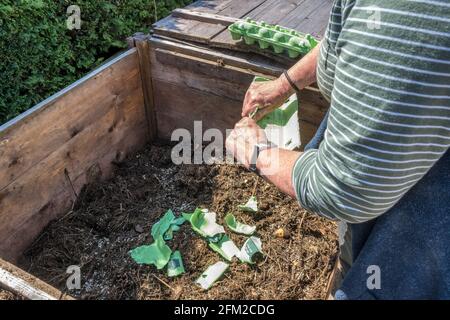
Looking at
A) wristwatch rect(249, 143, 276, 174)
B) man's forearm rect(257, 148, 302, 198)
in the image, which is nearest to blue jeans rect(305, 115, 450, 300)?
man's forearm rect(257, 148, 302, 198)

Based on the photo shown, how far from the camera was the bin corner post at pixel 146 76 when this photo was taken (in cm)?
260

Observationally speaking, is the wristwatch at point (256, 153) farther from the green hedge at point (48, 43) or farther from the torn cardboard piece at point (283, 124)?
the green hedge at point (48, 43)

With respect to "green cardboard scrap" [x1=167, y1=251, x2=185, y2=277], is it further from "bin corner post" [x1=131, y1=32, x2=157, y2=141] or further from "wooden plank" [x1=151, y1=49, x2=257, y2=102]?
"bin corner post" [x1=131, y1=32, x2=157, y2=141]

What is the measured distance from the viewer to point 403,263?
1.27m

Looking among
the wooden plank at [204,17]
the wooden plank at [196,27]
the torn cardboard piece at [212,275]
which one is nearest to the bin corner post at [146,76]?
the wooden plank at [196,27]

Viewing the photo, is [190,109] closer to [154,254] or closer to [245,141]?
[154,254]

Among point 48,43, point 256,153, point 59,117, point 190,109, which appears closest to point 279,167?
point 256,153

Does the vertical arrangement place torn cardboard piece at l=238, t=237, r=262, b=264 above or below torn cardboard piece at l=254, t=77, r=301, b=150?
below

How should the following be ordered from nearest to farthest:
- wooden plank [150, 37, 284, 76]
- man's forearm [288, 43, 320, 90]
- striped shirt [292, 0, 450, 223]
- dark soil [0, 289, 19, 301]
Result: striped shirt [292, 0, 450, 223] < dark soil [0, 289, 19, 301] < man's forearm [288, 43, 320, 90] < wooden plank [150, 37, 284, 76]

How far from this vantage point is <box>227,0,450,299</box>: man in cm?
89

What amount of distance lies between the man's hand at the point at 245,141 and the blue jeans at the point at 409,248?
0.42 m

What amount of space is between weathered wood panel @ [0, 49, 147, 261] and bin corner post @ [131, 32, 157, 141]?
1.2 inches

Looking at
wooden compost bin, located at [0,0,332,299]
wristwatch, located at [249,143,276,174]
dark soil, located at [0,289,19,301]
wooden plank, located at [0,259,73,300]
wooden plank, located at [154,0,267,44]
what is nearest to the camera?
wooden plank, located at [0,259,73,300]
